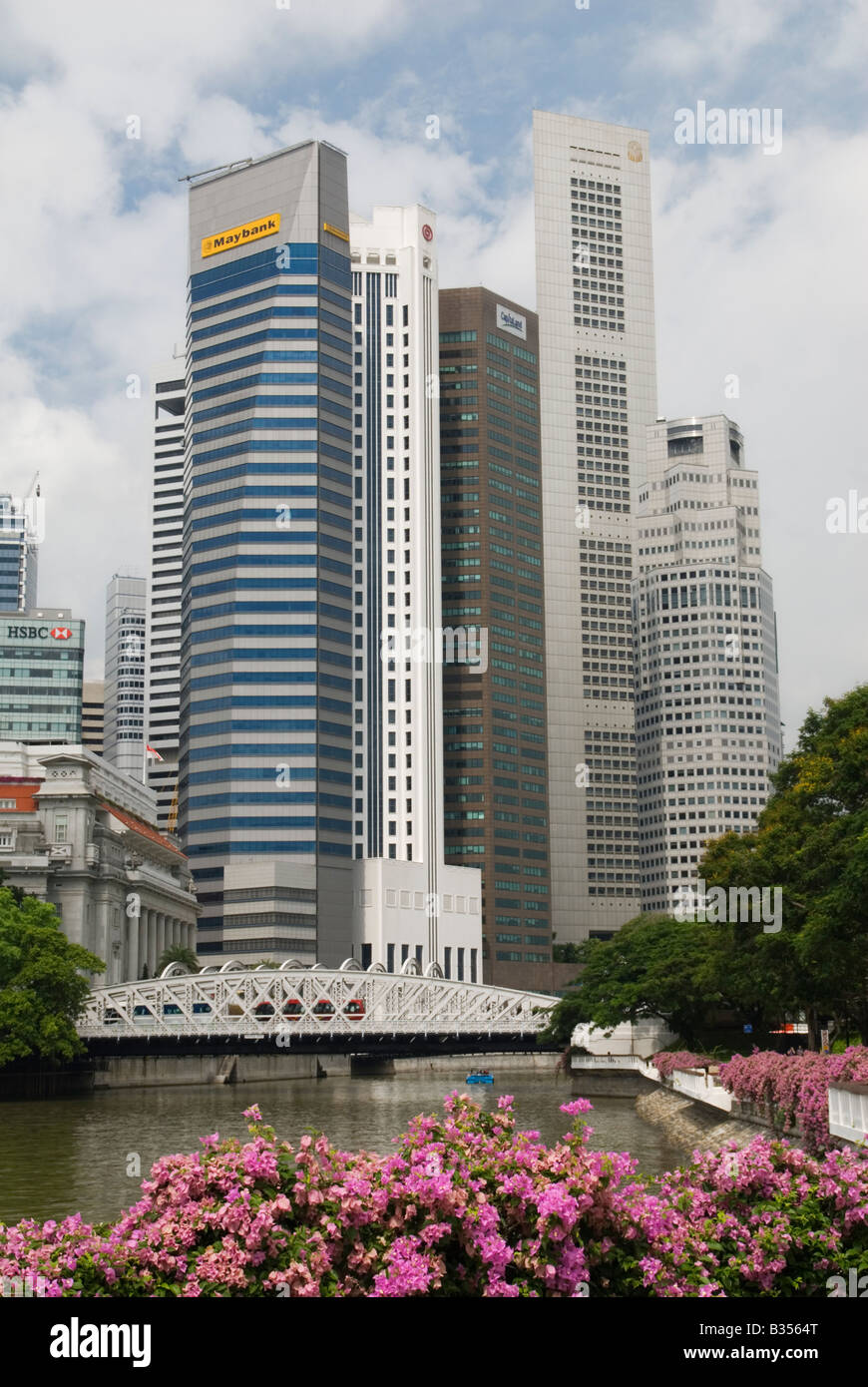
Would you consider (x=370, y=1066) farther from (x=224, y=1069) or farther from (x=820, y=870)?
(x=820, y=870)

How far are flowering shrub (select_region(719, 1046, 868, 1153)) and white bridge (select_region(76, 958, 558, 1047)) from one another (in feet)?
239

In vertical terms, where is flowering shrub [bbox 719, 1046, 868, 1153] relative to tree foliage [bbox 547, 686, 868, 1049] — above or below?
below

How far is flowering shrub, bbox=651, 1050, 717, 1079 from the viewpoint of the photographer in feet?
320

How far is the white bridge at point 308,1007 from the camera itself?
133 meters

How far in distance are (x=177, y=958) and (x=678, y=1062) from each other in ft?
298

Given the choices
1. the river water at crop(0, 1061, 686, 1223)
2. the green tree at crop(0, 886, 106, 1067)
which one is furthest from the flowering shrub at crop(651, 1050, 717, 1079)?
the green tree at crop(0, 886, 106, 1067)

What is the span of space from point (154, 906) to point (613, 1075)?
76.8 m

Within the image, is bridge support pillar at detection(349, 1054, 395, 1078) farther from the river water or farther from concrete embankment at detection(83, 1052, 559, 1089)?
the river water

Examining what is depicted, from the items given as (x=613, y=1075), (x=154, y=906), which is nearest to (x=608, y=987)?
(x=613, y=1075)

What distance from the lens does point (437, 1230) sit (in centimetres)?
1903

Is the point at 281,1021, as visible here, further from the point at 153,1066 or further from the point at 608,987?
the point at 608,987

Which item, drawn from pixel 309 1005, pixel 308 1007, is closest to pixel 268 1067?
pixel 309 1005

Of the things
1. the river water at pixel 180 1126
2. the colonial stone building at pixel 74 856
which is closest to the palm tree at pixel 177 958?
the colonial stone building at pixel 74 856
